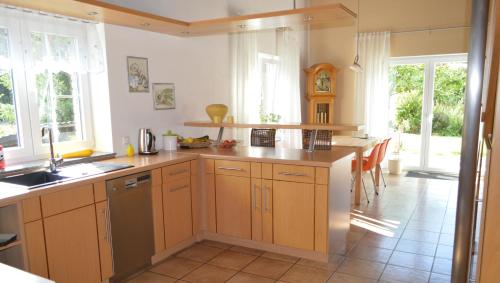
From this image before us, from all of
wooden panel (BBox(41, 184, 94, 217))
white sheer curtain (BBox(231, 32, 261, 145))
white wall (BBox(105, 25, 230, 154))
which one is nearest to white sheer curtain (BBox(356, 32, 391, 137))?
white sheer curtain (BBox(231, 32, 261, 145))

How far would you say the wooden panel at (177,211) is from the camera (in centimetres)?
312

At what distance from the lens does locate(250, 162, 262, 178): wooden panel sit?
3168 millimetres

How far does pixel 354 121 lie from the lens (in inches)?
265

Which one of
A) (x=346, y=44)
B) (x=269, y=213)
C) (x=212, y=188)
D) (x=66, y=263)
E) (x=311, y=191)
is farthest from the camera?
(x=346, y=44)

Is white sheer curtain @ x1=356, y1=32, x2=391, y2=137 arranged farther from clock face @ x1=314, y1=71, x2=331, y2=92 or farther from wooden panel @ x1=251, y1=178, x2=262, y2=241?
wooden panel @ x1=251, y1=178, x2=262, y2=241

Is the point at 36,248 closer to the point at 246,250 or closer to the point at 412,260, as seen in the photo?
the point at 246,250

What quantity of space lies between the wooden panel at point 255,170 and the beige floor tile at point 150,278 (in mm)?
1053

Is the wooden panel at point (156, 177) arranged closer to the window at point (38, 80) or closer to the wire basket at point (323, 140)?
the window at point (38, 80)

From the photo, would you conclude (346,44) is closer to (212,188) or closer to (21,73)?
(212,188)

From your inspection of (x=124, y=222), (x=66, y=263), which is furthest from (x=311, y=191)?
(x=66, y=263)

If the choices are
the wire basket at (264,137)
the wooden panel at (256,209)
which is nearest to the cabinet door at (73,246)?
the wooden panel at (256,209)

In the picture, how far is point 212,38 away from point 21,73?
218 cm

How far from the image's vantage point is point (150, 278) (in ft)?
9.29

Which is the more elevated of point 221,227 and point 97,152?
point 97,152
